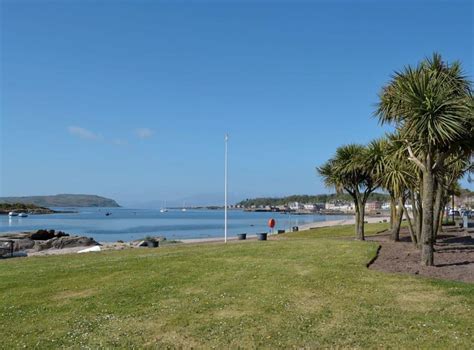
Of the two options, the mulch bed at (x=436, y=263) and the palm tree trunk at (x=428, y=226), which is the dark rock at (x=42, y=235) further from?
the palm tree trunk at (x=428, y=226)

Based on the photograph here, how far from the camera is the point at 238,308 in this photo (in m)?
9.16

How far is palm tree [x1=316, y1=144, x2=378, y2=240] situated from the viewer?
80.3 ft

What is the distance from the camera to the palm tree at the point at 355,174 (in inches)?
963

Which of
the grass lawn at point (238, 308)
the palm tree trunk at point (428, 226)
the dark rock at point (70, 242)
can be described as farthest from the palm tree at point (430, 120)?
the dark rock at point (70, 242)

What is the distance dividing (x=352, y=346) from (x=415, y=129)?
8.56 m

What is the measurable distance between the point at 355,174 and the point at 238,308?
17.7 metres

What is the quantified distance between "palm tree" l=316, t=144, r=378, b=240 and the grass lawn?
11.1 m

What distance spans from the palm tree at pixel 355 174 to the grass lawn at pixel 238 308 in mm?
11130

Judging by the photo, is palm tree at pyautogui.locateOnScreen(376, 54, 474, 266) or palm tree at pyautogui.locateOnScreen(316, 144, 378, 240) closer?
palm tree at pyautogui.locateOnScreen(376, 54, 474, 266)

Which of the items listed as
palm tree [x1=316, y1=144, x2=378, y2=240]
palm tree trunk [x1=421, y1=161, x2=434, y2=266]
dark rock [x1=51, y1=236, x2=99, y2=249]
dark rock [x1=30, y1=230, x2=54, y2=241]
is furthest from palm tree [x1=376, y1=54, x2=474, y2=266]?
dark rock [x1=30, y1=230, x2=54, y2=241]

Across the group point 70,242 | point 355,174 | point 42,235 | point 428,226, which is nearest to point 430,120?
point 428,226

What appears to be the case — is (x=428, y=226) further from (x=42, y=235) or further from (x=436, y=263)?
(x=42, y=235)

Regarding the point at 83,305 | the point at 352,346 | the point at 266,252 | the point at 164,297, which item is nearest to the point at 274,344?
the point at 352,346

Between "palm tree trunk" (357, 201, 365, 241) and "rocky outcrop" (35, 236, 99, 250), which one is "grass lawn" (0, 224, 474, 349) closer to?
"palm tree trunk" (357, 201, 365, 241)
